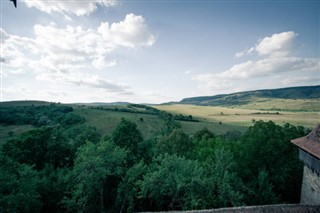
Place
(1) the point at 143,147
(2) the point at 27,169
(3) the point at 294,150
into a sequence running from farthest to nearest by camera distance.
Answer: (1) the point at 143,147, (3) the point at 294,150, (2) the point at 27,169

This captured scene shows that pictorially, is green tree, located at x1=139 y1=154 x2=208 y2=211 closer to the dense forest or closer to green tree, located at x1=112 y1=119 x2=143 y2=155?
the dense forest

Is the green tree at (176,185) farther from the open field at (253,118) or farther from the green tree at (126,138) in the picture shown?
the open field at (253,118)

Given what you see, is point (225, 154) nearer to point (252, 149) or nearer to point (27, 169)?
point (252, 149)

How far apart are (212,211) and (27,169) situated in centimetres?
1958

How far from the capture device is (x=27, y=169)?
21766 millimetres

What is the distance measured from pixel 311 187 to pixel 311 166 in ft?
8.13

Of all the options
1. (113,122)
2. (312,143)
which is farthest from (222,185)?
(113,122)

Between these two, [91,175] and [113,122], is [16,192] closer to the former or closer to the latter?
[91,175]

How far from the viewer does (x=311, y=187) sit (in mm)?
19766

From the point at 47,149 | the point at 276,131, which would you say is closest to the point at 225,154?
the point at 276,131

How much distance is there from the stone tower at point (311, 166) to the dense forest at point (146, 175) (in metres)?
3.41

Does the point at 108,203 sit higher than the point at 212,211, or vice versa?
the point at 212,211

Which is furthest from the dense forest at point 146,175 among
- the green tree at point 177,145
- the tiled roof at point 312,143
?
the tiled roof at point 312,143

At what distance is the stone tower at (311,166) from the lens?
1805 centimetres
